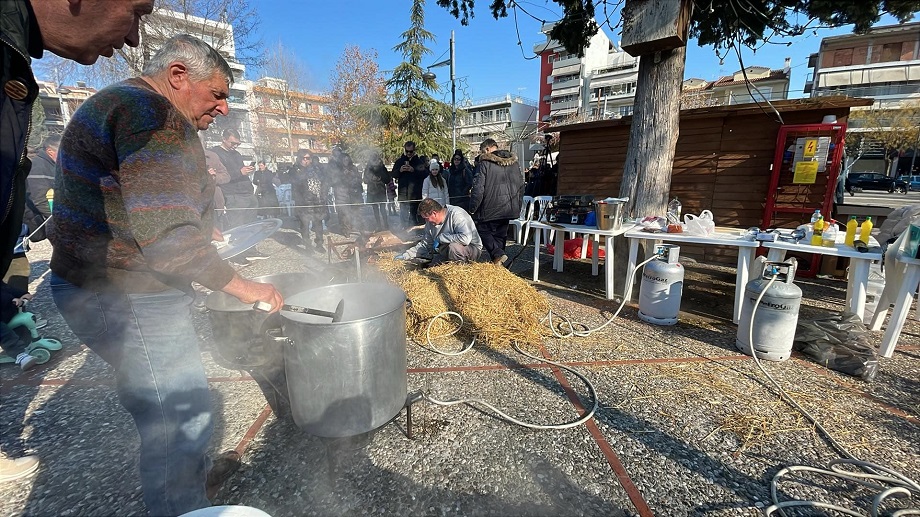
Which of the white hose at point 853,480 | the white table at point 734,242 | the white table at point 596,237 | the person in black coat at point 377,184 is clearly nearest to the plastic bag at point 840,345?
the white table at point 734,242

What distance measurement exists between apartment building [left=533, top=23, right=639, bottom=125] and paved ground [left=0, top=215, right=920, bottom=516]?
43.5 m

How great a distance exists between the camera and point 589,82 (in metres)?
46.6

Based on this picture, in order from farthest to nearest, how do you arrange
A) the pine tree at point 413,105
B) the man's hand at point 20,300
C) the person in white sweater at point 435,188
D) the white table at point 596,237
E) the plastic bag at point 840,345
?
the pine tree at point 413,105
the person in white sweater at point 435,188
the white table at point 596,237
the man's hand at point 20,300
the plastic bag at point 840,345

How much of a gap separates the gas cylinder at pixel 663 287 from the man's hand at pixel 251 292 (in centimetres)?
358

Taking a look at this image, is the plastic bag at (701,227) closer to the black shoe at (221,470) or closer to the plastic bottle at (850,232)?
the plastic bottle at (850,232)

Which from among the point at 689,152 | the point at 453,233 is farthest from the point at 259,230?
the point at 689,152

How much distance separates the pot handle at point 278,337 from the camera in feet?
5.51

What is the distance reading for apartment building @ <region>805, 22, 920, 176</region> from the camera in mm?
→ 30594

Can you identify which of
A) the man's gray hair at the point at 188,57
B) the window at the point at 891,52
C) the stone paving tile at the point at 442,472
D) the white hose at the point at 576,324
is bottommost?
the stone paving tile at the point at 442,472

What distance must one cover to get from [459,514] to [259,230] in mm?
2202

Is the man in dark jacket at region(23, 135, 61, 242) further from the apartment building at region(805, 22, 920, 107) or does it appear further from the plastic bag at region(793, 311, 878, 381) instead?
the apartment building at region(805, 22, 920, 107)

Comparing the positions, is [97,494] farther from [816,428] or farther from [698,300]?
[698,300]

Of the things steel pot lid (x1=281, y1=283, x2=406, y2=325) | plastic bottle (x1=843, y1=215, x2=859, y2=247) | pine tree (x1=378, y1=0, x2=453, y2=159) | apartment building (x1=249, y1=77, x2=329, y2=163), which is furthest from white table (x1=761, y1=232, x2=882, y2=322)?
apartment building (x1=249, y1=77, x2=329, y2=163)

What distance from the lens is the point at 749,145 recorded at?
6.07m
